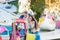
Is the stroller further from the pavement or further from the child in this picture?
the pavement

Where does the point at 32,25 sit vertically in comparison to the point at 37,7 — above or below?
below

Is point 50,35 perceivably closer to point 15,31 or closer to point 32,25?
point 32,25

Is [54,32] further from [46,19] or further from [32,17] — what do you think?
[32,17]

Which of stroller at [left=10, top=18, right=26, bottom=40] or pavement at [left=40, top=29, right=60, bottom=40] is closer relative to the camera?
stroller at [left=10, top=18, right=26, bottom=40]

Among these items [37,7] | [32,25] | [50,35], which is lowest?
[50,35]

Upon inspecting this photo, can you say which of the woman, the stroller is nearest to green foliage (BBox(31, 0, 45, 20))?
the woman

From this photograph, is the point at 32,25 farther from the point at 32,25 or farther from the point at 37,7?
the point at 37,7

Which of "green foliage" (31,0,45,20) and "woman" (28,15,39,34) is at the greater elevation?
"green foliage" (31,0,45,20)

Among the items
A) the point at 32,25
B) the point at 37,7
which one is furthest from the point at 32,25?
the point at 37,7

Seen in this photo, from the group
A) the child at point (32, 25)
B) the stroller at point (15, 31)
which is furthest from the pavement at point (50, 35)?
the stroller at point (15, 31)

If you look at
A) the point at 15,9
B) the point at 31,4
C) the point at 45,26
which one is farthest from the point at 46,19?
the point at 15,9

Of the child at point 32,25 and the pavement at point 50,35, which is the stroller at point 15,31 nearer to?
the child at point 32,25

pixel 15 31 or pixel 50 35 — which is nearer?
pixel 15 31

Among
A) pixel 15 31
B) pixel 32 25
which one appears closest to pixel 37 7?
pixel 32 25
